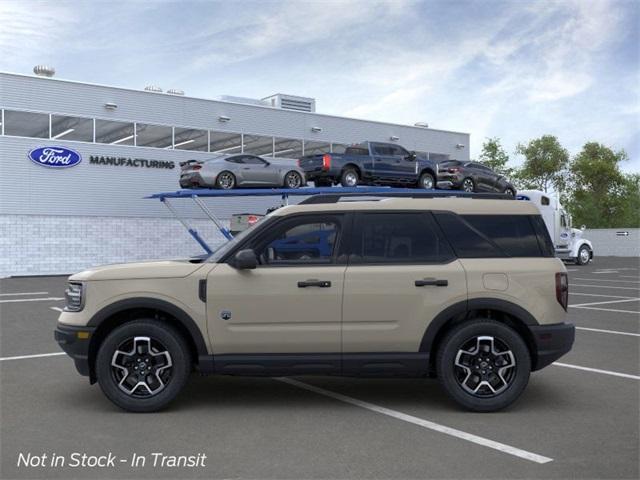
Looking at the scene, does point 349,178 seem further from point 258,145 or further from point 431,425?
point 431,425

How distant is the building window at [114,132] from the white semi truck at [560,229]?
16111 millimetres

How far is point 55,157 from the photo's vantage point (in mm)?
26609

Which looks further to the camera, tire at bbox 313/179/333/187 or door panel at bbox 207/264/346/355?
tire at bbox 313/179/333/187

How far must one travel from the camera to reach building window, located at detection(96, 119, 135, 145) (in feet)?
91.4

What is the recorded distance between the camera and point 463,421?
213 inches

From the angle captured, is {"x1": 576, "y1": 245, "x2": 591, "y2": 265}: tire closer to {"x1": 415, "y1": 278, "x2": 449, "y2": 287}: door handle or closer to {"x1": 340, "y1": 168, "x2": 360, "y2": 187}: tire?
{"x1": 340, "y1": 168, "x2": 360, "y2": 187}: tire

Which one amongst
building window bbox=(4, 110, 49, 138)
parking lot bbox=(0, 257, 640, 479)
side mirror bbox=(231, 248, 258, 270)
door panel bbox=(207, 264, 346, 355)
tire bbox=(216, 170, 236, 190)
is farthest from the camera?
building window bbox=(4, 110, 49, 138)

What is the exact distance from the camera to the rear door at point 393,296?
5672mm

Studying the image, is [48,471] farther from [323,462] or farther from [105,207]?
[105,207]

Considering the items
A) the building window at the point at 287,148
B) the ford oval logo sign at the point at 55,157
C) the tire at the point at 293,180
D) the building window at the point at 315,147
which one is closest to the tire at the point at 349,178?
the tire at the point at 293,180

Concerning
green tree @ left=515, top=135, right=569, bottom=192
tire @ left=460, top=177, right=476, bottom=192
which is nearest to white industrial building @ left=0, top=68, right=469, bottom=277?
tire @ left=460, top=177, right=476, bottom=192

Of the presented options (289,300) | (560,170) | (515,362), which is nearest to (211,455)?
(289,300)

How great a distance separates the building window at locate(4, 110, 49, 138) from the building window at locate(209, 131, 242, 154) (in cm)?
727

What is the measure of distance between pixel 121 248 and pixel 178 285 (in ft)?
78.3
